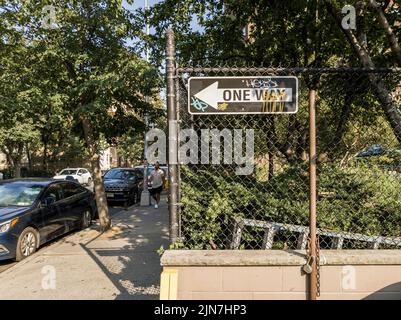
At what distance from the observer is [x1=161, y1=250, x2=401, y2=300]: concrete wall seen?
329 centimetres

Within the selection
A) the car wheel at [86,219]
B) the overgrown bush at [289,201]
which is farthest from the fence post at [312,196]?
the car wheel at [86,219]

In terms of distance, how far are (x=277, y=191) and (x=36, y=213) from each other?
5.31m

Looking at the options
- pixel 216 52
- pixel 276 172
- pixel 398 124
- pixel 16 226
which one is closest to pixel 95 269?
pixel 16 226

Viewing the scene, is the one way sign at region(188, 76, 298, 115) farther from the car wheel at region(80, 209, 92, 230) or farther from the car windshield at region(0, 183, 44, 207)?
the car wheel at region(80, 209, 92, 230)

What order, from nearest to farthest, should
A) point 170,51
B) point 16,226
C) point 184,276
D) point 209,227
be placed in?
point 184,276, point 170,51, point 209,227, point 16,226

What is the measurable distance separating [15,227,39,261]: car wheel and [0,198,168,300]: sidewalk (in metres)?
0.19

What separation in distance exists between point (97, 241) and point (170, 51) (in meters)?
5.53

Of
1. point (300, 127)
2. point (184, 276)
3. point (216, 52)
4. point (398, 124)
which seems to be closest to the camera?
point (184, 276)

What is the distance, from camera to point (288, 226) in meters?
3.95

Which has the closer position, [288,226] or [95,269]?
[288,226]

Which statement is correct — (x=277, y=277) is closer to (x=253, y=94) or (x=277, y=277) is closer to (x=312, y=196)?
(x=312, y=196)

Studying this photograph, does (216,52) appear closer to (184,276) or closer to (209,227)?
(209,227)

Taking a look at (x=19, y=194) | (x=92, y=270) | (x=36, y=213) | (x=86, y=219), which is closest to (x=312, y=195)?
(x=92, y=270)

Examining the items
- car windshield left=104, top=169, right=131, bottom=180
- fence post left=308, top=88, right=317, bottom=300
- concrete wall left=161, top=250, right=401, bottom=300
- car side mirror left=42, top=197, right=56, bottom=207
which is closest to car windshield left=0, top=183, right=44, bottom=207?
car side mirror left=42, top=197, right=56, bottom=207
